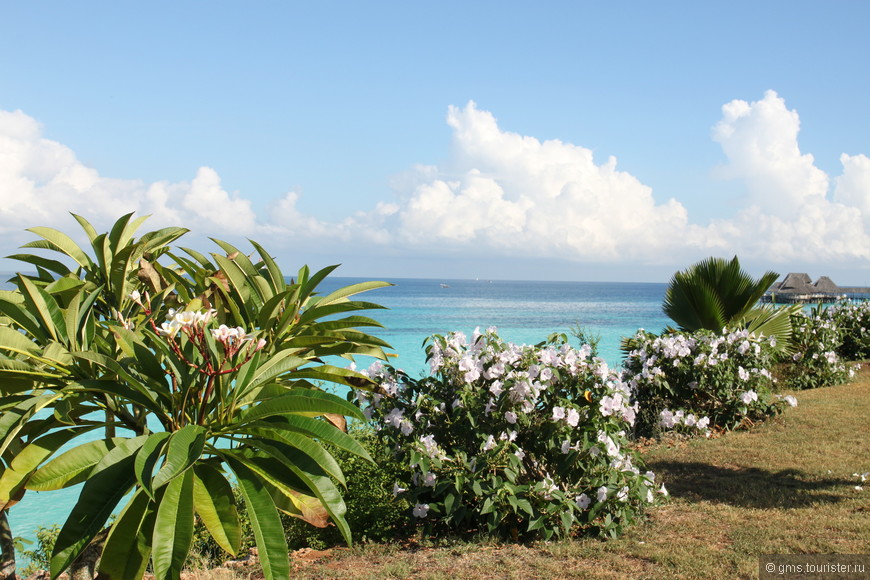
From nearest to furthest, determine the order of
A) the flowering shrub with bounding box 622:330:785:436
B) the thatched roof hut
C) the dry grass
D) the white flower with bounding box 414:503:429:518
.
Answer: the dry grass
the white flower with bounding box 414:503:429:518
the flowering shrub with bounding box 622:330:785:436
the thatched roof hut

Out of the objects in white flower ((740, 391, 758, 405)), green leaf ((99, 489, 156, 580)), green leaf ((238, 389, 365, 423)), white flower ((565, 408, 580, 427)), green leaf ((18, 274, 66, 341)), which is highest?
green leaf ((18, 274, 66, 341))

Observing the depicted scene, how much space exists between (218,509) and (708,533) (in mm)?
3315

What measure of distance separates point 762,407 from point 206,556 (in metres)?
6.91

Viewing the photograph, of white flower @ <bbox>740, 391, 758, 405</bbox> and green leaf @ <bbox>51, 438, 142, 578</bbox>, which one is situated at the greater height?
green leaf @ <bbox>51, 438, 142, 578</bbox>

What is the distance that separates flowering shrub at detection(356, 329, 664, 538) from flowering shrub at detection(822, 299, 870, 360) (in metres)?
12.2

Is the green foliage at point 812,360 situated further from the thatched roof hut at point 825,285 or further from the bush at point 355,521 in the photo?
the thatched roof hut at point 825,285

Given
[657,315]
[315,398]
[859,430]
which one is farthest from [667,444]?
[657,315]

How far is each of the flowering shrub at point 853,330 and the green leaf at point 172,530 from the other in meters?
15.1

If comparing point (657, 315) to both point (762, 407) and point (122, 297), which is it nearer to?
point (762, 407)

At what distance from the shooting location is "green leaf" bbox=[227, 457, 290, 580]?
2328 millimetres

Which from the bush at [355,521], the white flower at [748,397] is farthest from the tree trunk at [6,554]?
the white flower at [748,397]

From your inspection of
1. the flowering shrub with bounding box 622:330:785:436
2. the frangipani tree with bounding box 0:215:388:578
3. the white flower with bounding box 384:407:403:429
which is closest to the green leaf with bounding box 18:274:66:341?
the frangipani tree with bounding box 0:215:388:578

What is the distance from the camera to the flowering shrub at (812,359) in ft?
37.9

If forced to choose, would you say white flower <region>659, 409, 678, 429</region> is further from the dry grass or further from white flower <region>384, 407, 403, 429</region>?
white flower <region>384, 407, 403, 429</region>
